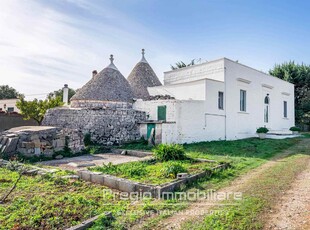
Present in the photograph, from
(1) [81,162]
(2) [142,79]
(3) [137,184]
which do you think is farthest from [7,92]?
(3) [137,184]

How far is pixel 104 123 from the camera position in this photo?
15.7m

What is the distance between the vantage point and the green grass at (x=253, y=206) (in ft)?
13.1

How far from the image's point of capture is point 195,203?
5.14m

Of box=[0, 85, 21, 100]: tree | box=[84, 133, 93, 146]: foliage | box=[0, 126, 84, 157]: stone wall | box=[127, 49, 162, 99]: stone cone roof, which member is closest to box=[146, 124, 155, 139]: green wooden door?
box=[84, 133, 93, 146]: foliage

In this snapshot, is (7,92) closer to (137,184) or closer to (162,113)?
(162,113)

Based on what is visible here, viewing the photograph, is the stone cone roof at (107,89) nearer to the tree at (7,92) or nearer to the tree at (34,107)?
the tree at (34,107)

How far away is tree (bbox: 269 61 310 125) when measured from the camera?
29125mm

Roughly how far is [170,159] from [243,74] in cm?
1285

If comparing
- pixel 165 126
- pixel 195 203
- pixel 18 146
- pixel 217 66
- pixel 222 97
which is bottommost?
pixel 195 203

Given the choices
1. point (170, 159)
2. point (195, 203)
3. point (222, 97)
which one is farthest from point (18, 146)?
point (222, 97)

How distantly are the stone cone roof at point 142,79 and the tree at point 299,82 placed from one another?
17465 mm

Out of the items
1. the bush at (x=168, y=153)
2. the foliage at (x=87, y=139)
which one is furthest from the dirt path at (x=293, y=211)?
the foliage at (x=87, y=139)

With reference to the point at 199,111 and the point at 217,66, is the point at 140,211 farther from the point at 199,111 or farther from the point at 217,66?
the point at 217,66

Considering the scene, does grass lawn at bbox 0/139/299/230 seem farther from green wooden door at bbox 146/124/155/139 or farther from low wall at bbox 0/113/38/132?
low wall at bbox 0/113/38/132
